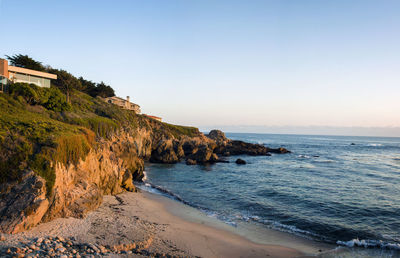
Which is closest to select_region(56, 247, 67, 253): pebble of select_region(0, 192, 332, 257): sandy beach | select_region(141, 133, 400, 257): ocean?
select_region(0, 192, 332, 257): sandy beach

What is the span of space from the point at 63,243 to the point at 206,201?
1366 cm

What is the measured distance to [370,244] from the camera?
43.6ft

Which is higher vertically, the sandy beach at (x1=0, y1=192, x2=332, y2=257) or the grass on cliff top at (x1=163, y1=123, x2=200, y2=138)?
the grass on cliff top at (x1=163, y1=123, x2=200, y2=138)

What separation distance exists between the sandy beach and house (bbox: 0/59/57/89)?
2519 cm

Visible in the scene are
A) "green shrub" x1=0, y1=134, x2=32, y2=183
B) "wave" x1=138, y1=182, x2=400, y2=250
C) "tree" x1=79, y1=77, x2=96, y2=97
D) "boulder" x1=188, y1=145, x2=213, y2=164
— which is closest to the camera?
"green shrub" x1=0, y1=134, x2=32, y2=183

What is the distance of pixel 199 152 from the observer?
50156 millimetres

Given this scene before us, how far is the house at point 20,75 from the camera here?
28095 mm

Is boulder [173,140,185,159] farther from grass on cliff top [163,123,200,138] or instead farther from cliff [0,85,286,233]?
cliff [0,85,286,233]

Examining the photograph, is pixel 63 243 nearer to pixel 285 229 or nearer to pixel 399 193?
pixel 285 229

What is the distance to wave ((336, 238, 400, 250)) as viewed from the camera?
12.9m

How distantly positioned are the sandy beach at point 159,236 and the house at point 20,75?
25.2 meters

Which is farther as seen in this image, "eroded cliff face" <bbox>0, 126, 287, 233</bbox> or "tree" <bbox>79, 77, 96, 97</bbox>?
"tree" <bbox>79, 77, 96, 97</bbox>

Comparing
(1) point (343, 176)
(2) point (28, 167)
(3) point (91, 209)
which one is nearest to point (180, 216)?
(3) point (91, 209)

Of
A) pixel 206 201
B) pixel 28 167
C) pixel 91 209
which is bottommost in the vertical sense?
pixel 206 201
